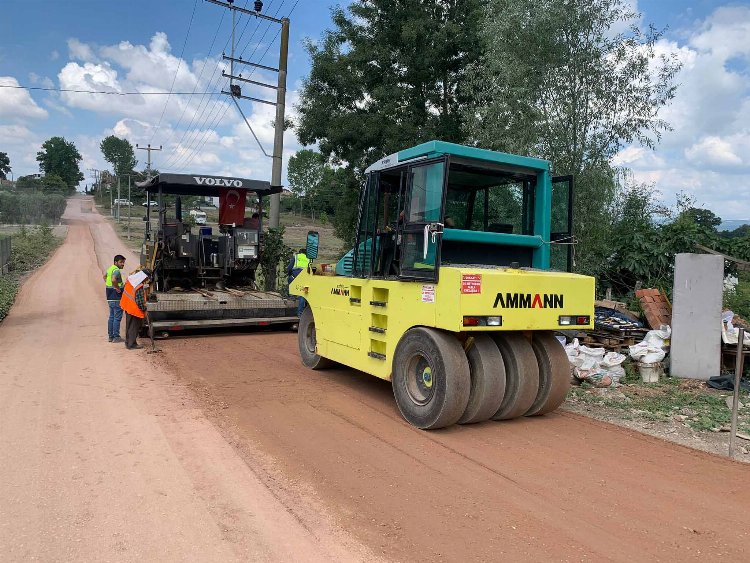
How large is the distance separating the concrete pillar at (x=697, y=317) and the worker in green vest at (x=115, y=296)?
9.17m

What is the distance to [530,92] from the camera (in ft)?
38.3

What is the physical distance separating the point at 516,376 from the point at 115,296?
7.80 metres

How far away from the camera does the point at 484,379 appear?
571cm

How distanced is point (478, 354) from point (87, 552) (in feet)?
12.2

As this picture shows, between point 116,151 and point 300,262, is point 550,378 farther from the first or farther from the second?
point 116,151

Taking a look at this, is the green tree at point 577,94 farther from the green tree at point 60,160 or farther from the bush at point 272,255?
the green tree at point 60,160

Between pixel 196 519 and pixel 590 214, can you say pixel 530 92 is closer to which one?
pixel 590 214

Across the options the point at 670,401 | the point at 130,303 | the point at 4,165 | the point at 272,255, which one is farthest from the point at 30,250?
the point at 4,165

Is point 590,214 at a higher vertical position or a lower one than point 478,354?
higher

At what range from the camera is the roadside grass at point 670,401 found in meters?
6.37

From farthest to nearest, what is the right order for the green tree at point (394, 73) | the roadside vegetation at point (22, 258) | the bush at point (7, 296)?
the green tree at point (394, 73) < the roadside vegetation at point (22, 258) < the bush at point (7, 296)

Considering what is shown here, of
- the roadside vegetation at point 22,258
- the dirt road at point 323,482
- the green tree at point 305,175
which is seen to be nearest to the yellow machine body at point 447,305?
the dirt road at point 323,482

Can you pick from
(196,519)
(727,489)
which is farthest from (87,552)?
(727,489)

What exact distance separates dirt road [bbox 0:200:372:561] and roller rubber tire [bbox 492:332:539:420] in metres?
2.79
